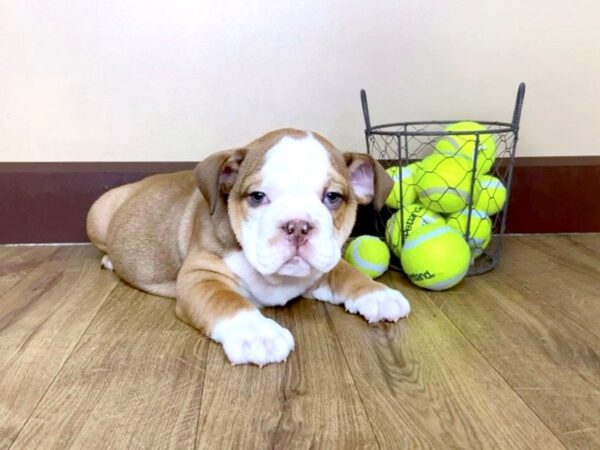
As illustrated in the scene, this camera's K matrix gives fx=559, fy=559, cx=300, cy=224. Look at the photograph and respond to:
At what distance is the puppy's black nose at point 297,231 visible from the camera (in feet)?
3.99

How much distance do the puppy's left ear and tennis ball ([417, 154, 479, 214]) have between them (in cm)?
31

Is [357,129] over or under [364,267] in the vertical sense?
over

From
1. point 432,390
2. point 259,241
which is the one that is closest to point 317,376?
point 432,390

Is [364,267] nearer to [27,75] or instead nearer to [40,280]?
[40,280]

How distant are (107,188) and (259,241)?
1064mm

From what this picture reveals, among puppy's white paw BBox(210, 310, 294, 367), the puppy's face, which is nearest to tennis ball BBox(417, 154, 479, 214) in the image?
the puppy's face

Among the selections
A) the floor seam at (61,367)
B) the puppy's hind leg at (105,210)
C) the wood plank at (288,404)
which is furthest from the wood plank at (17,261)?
the wood plank at (288,404)

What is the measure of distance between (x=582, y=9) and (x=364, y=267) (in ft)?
4.42

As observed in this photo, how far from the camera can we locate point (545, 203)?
2.21m

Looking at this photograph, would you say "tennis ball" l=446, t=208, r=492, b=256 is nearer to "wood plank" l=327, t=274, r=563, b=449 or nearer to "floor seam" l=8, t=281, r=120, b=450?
"wood plank" l=327, t=274, r=563, b=449

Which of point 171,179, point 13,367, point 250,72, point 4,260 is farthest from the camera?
point 250,72

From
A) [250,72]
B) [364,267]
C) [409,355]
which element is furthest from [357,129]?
[409,355]

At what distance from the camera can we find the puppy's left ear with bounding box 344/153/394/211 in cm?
145

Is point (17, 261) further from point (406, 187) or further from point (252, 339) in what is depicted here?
point (406, 187)
